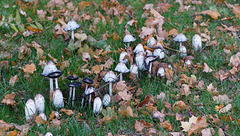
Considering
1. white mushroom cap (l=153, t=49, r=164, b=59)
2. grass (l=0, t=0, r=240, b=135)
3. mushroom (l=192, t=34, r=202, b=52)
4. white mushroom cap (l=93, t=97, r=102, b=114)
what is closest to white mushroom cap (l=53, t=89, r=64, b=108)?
grass (l=0, t=0, r=240, b=135)

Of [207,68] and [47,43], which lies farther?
[47,43]

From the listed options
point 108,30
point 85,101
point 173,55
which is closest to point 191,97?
point 173,55

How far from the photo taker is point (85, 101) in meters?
3.18

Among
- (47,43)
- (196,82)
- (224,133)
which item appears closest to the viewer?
(224,133)

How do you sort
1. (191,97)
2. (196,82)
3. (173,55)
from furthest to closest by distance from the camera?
(173,55) → (196,82) → (191,97)

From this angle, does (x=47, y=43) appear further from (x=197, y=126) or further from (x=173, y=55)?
(x=197, y=126)

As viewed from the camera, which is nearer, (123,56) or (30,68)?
(30,68)

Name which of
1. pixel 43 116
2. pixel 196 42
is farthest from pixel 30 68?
pixel 196 42

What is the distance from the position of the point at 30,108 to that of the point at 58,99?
1.03 feet

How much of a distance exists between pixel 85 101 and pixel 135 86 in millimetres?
660

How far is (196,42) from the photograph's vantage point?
157 inches

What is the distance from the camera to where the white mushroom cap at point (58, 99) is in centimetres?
294

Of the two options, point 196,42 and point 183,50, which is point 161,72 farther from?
point 196,42

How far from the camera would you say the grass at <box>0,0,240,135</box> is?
9.26 ft
